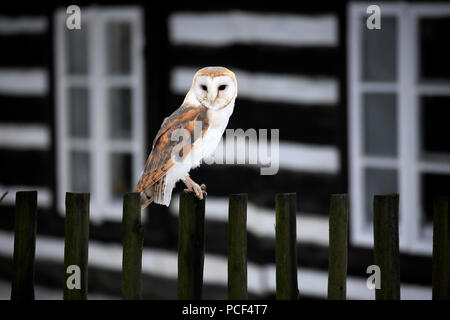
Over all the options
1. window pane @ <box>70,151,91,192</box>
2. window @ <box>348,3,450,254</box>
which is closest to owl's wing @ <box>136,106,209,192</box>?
window @ <box>348,3,450,254</box>

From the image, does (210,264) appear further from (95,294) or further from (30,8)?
(30,8)

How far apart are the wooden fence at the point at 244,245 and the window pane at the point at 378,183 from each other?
249 centimetres

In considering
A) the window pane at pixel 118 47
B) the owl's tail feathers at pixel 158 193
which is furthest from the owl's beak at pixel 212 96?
the window pane at pixel 118 47

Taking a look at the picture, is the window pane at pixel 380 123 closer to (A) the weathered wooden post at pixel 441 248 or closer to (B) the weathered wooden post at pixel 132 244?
(A) the weathered wooden post at pixel 441 248

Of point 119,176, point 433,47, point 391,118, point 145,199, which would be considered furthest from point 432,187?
point 145,199

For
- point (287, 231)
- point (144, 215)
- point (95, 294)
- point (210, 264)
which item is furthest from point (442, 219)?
point (95, 294)

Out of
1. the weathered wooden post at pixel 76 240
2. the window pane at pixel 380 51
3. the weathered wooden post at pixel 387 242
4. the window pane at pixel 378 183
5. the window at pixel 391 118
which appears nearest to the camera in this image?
the weathered wooden post at pixel 387 242

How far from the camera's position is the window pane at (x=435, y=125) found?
5988 mm

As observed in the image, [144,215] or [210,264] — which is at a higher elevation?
[144,215]

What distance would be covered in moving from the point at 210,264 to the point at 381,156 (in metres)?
1.48

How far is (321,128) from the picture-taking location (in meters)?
4.82

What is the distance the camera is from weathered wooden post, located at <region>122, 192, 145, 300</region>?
7.68 ft

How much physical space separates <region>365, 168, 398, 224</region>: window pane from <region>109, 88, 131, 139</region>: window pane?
206 cm

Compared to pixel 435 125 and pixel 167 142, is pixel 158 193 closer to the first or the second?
pixel 167 142
